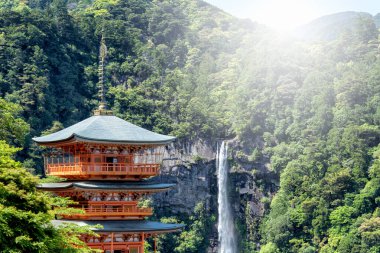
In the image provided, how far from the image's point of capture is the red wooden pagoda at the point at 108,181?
3538cm

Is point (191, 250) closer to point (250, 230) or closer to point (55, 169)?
point (250, 230)

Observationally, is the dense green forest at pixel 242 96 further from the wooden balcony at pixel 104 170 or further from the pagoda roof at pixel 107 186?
the pagoda roof at pixel 107 186

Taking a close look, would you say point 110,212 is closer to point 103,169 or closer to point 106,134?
point 103,169

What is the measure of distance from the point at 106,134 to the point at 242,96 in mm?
51415

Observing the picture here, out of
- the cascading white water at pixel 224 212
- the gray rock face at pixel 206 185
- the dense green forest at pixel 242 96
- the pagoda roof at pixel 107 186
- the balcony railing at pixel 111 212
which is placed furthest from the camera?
the cascading white water at pixel 224 212

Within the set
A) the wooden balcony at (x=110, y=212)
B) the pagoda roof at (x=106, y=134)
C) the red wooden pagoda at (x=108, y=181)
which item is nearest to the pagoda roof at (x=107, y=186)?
the red wooden pagoda at (x=108, y=181)

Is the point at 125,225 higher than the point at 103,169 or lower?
lower

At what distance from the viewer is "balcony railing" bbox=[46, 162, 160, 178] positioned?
1399 inches

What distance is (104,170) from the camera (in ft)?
117

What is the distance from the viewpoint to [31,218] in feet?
87.0

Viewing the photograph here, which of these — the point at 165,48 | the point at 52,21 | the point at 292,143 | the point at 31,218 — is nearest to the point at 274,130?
the point at 292,143

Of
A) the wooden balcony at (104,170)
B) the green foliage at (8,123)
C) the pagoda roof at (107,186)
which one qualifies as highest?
the green foliage at (8,123)

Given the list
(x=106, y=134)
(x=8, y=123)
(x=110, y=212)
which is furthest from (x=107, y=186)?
(x=8, y=123)

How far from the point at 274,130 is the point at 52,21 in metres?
24.8
